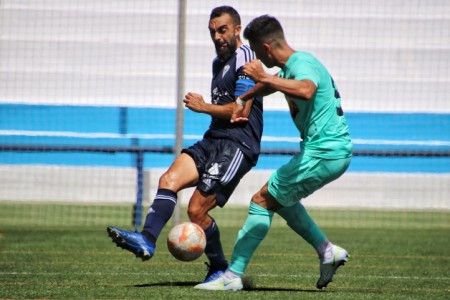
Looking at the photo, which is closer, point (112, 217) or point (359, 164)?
point (112, 217)

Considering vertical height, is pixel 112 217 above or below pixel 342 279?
below

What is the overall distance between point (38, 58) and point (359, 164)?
613cm

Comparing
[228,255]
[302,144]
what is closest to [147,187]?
[228,255]

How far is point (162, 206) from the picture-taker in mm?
7160

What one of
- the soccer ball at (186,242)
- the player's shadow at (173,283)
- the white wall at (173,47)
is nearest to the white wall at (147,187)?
the white wall at (173,47)

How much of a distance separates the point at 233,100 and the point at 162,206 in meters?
1.06

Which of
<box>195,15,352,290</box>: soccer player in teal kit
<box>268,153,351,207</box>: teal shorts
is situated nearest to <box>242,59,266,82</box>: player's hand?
<box>195,15,352,290</box>: soccer player in teal kit

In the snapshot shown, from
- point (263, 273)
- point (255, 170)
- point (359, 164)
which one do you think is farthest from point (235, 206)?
point (263, 273)

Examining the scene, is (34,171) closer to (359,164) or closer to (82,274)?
(359,164)

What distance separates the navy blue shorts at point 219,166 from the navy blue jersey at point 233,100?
2.7 inches

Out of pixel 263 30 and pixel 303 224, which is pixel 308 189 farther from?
pixel 263 30

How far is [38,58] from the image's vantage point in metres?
17.4

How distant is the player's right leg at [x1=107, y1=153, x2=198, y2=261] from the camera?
660 centimetres

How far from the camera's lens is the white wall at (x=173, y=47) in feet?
54.8
